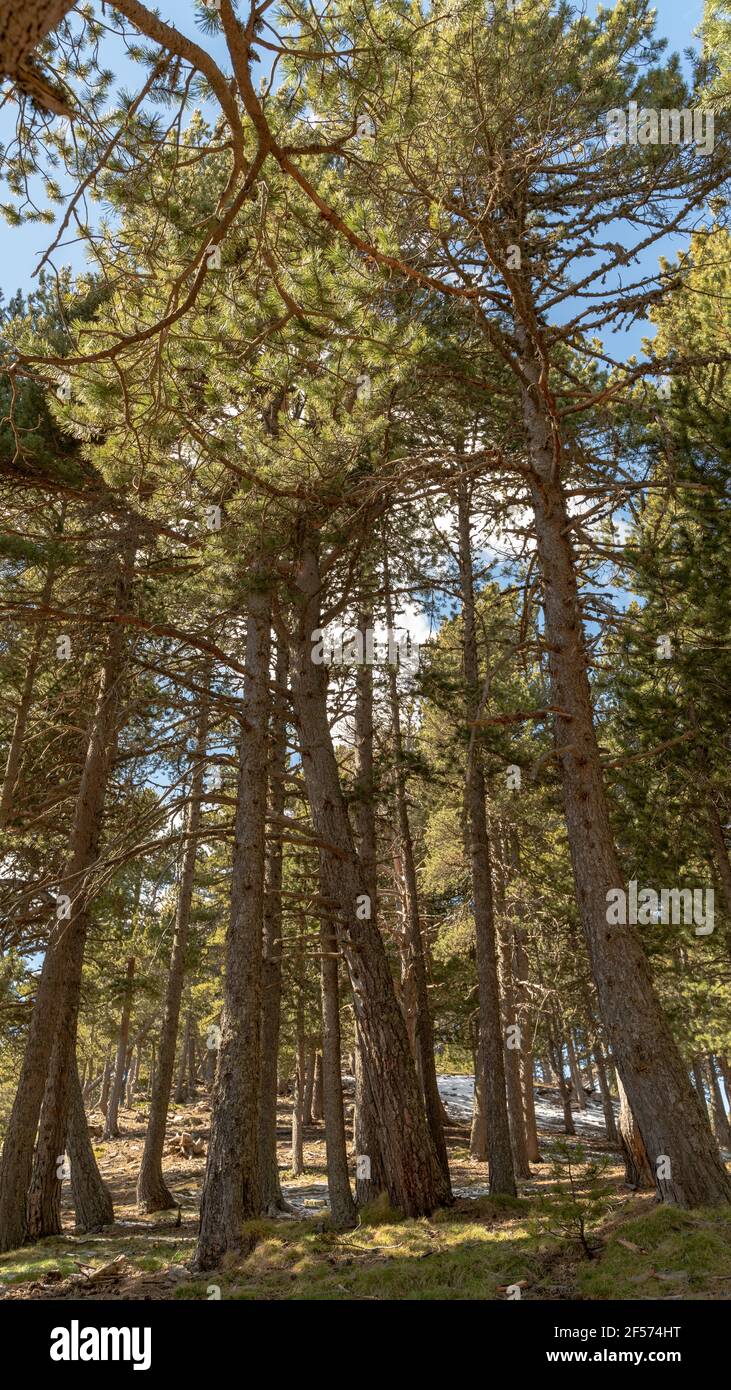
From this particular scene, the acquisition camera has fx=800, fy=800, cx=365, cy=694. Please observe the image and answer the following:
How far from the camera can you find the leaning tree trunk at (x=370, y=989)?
7.66 meters

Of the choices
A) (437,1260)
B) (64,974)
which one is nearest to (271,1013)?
(64,974)

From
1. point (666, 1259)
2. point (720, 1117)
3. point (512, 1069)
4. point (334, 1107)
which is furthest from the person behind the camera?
point (720, 1117)

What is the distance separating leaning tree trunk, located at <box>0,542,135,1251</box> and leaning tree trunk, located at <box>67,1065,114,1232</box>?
1.70 meters

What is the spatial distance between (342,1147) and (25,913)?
519cm

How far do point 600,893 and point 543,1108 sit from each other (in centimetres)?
3329

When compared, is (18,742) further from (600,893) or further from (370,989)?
(600,893)

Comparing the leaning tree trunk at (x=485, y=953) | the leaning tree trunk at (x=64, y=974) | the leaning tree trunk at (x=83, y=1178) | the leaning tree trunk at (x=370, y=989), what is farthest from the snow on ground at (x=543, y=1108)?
the leaning tree trunk at (x=370, y=989)

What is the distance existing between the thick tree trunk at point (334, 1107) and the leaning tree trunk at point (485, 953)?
73.3 inches

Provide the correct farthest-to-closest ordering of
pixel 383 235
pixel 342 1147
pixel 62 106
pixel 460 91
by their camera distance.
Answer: pixel 342 1147
pixel 460 91
pixel 383 235
pixel 62 106

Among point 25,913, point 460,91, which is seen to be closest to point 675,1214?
point 25,913

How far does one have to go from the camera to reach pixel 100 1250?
9.11 m

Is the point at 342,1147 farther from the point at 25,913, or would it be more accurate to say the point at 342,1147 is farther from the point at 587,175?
the point at 587,175

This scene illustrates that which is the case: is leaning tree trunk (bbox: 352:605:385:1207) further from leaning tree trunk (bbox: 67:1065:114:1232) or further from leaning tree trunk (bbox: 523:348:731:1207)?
leaning tree trunk (bbox: 67:1065:114:1232)

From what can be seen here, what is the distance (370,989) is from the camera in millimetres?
7996
